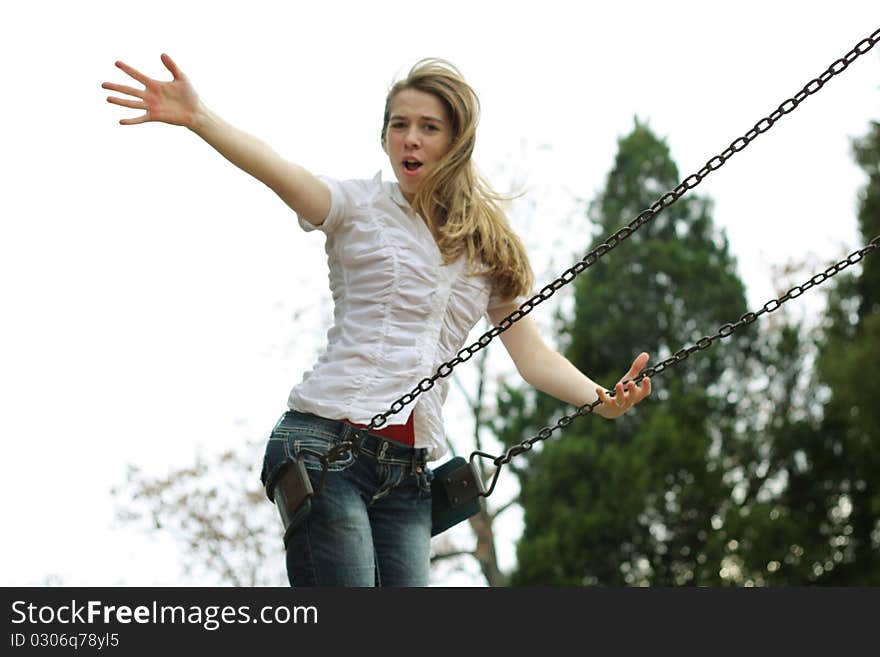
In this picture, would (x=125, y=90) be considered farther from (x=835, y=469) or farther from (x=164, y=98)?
(x=835, y=469)

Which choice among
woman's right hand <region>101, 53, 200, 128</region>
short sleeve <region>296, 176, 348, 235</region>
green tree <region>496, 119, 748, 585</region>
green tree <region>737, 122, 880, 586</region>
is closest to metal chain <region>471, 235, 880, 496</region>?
short sleeve <region>296, 176, 348, 235</region>

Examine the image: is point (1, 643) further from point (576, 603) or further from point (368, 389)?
point (576, 603)

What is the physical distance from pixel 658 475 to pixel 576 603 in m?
10.2

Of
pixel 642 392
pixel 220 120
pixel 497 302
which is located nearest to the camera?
pixel 220 120

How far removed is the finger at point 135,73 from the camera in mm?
2527

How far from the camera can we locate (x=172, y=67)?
8.36 feet

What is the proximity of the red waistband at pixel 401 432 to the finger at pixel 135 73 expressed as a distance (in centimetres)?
85

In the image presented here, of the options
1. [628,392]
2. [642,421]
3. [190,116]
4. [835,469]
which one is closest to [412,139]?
[190,116]

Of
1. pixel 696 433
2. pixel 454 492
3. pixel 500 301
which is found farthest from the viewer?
pixel 696 433

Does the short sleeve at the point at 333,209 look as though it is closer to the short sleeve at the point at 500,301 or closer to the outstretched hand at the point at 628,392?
the short sleeve at the point at 500,301

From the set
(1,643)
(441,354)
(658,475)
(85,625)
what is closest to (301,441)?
(441,354)

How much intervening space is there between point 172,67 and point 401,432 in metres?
0.89

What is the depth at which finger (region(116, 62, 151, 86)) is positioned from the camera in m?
2.53

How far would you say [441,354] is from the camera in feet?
9.27
